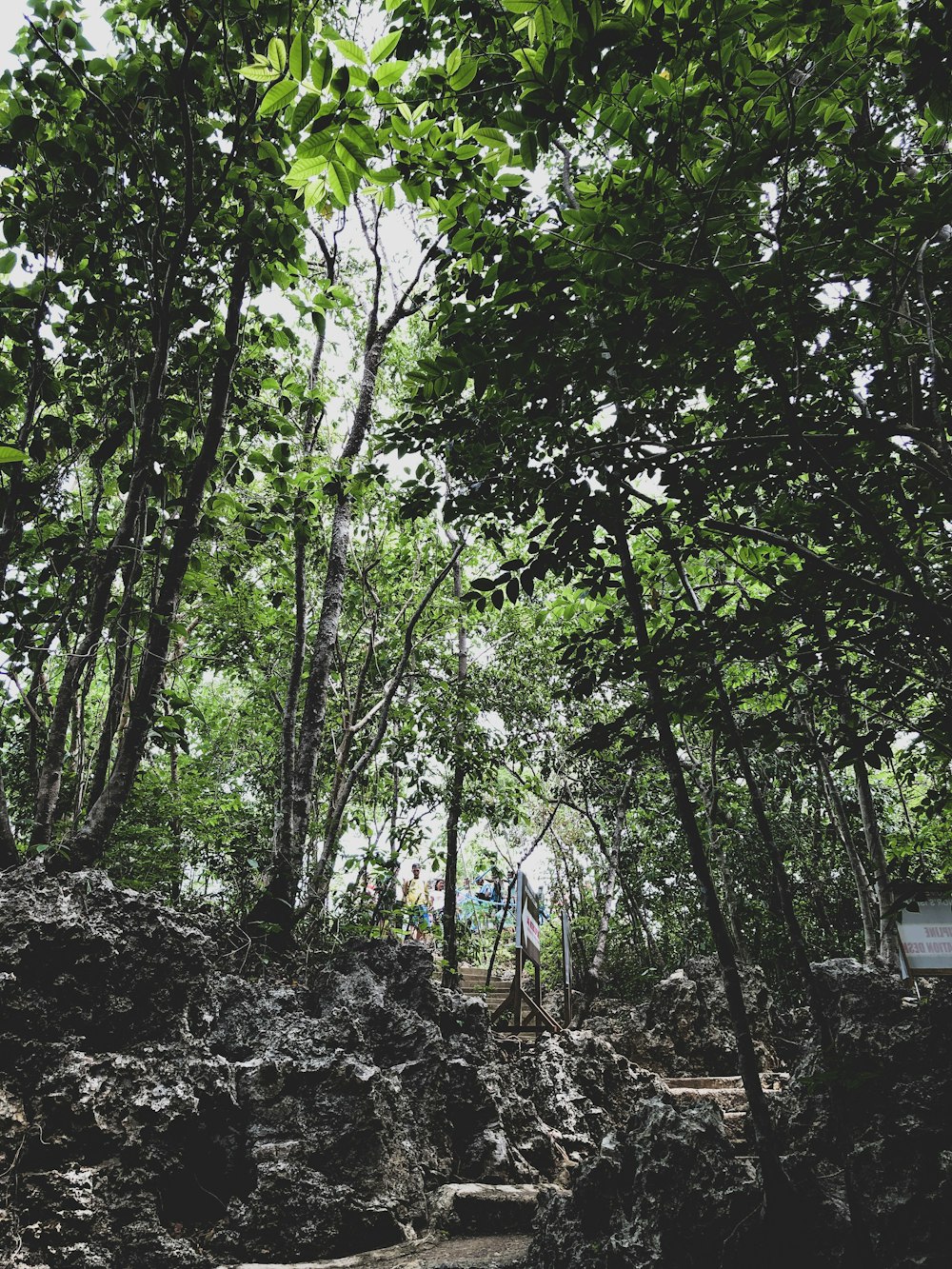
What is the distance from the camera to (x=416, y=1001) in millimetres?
7555

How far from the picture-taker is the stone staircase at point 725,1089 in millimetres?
7654

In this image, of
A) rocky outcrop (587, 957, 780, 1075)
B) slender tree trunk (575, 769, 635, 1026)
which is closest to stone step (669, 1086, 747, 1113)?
rocky outcrop (587, 957, 780, 1075)

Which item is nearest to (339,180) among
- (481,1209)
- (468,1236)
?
(468,1236)

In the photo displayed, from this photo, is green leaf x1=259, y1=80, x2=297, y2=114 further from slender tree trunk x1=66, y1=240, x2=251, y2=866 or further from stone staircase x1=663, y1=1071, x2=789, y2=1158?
stone staircase x1=663, y1=1071, x2=789, y2=1158

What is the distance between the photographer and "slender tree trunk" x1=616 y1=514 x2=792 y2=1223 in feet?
11.9

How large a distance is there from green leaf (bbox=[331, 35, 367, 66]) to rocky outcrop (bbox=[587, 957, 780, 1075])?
12.1 metres

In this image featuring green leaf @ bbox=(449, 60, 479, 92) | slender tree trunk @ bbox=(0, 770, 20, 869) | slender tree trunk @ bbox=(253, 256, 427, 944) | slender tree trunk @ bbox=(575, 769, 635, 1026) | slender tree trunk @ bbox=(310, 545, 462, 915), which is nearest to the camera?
green leaf @ bbox=(449, 60, 479, 92)

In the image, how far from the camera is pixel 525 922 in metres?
11.6

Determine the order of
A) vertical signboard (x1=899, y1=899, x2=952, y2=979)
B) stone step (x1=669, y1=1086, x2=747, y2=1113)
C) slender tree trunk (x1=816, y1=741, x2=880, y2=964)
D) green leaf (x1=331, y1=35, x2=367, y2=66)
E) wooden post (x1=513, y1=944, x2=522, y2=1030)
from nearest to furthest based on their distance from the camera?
green leaf (x1=331, y1=35, x2=367, y2=66)
vertical signboard (x1=899, y1=899, x2=952, y2=979)
slender tree trunk (x1=816, y1=741, x2=880, y2=964)
stone step (x1=669, y1=1086, x2=747, y2=1113)
wooden post (x1=513, y1=944, x2=522, y2=1030)

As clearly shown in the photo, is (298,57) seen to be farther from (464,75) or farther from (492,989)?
(492,989)

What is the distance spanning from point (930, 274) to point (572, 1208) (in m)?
5.22

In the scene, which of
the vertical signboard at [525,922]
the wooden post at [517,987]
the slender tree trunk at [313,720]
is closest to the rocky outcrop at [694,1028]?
the wooden post at [517,987]

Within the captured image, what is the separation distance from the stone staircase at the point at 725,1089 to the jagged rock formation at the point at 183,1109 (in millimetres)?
2272

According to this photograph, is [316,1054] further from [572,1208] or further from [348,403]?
[348,403]
